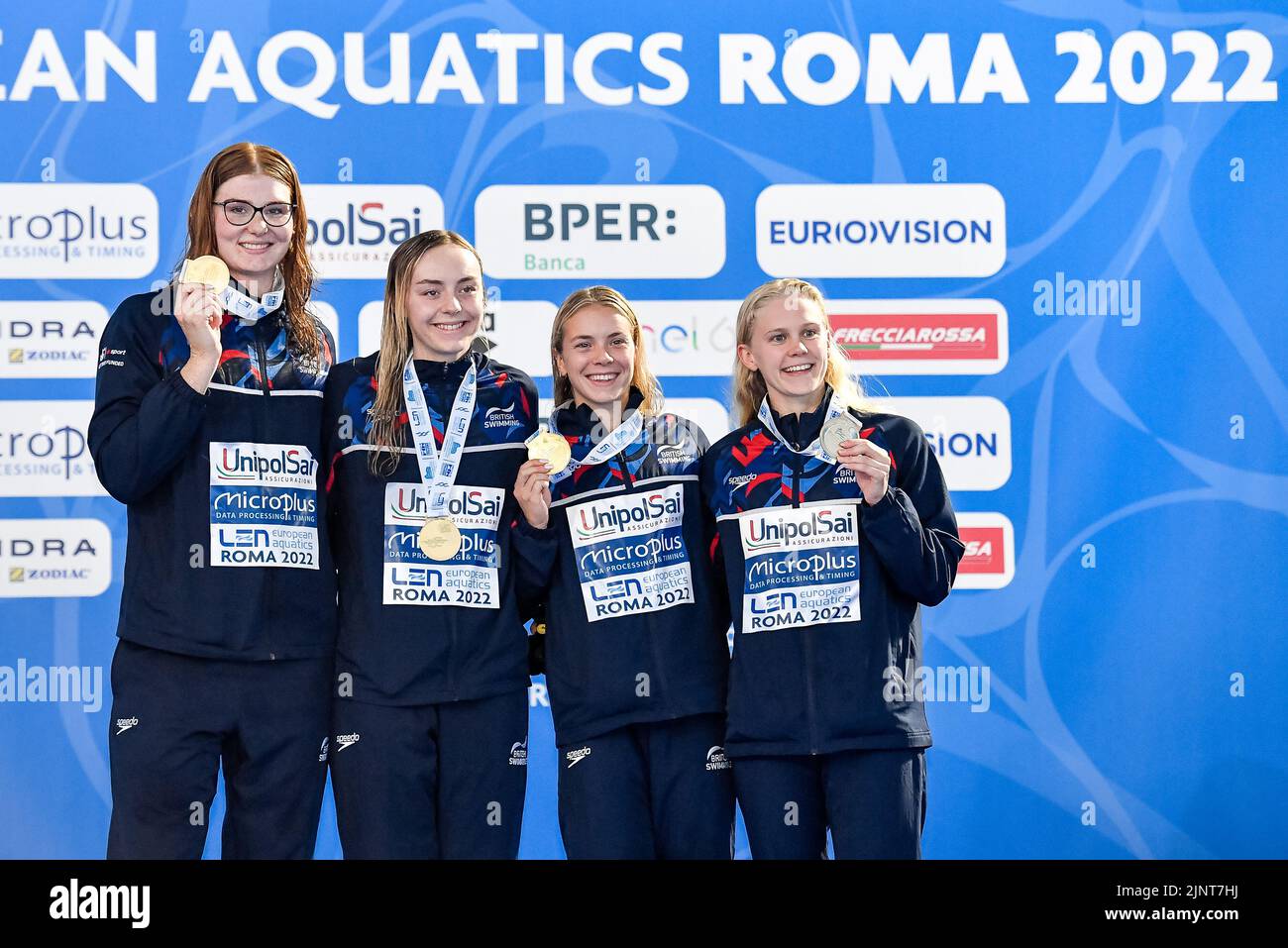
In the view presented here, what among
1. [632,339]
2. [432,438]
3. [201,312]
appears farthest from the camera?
[632,339]

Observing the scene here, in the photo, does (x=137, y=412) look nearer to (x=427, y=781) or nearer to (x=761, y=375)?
(x=427, y=781)

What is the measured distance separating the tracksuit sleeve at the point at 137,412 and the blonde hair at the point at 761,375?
126 cm

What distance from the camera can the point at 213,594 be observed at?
2996 millimetres

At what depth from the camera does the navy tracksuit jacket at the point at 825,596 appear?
2984mm

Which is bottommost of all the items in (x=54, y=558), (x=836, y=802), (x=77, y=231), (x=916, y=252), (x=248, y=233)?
(x=836, y=802)

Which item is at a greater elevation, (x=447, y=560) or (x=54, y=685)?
(x=447, y=560)

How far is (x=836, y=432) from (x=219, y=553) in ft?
4.53

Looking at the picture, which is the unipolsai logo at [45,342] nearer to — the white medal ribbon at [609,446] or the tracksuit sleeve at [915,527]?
the white medal ribbon at [609,446]

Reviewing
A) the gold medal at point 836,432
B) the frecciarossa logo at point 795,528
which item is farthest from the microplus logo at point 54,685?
the gold medal at point 836,432

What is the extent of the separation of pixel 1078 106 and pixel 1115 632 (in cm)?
181
